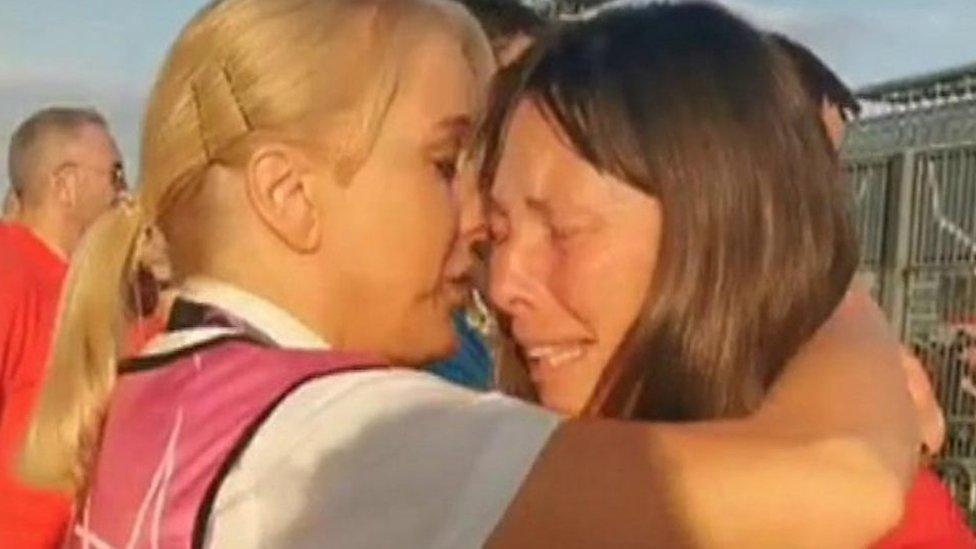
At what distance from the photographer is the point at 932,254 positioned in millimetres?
10180

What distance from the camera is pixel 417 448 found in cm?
195

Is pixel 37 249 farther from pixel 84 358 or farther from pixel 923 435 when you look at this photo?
pixel 923 435

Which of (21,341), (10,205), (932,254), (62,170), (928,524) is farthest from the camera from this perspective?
(932,254)

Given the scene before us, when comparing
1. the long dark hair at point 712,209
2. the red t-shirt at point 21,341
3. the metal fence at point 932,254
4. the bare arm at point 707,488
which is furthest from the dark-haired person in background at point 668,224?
the metal fence at point 932,254

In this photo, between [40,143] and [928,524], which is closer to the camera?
[928,524]

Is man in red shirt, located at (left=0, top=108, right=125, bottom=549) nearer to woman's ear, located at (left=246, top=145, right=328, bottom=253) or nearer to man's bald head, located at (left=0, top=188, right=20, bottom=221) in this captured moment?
man's bald head, located at (left=0, top=188, right=20, bottom=221)

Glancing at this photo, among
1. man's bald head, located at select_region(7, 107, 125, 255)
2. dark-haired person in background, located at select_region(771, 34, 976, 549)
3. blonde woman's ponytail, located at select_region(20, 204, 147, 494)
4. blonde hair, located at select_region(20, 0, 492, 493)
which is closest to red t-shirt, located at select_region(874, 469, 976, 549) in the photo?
dark-haired person in background, located at select_region(771, 34, 976, 549)

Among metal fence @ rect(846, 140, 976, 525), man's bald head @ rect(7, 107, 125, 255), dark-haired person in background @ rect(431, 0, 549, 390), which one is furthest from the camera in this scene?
metal fence @ rect(846, 140, 976, 525)

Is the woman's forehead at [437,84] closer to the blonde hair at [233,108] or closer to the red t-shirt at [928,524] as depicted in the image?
the blonde hair at [233,108]

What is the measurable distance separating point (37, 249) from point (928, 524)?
4.59 m

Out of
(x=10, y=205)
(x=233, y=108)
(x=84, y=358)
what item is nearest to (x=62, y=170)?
(x=10, y=205)

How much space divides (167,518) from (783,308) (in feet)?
1.90

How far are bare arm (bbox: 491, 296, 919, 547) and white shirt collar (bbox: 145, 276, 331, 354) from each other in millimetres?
330

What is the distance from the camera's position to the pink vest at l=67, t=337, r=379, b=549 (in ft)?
6.63
